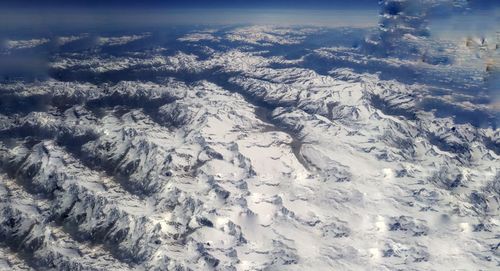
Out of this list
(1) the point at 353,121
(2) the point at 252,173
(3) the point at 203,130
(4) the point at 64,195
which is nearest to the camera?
(4) the point at 64,195

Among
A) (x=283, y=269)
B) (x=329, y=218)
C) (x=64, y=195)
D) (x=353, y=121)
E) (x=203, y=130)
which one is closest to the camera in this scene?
(x=283, y=269)

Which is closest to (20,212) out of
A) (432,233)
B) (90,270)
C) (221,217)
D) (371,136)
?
(90,270)

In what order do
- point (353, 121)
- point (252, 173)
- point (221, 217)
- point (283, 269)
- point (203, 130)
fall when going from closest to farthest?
point (283, 269)
point (221, 217)
point (252, 173)
point (203, 130)
point (353, 121)

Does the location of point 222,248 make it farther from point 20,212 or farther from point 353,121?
point 353,121

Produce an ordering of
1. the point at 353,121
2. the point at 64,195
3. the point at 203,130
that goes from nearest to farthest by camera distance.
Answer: the point at 64,195
the point at 203,130
the point at 353,121

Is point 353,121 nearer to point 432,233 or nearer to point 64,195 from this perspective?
point 432,233

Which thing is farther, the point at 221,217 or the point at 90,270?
the point at 221,217

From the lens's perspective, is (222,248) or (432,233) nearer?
(222,248)

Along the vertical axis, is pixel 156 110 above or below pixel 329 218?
above

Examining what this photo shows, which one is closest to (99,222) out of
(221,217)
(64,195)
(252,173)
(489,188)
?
(64,195)
